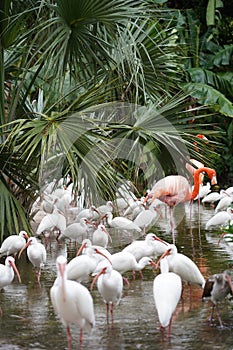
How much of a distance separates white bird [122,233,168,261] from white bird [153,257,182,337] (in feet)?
7.14

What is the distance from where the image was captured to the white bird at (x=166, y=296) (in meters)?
6.04

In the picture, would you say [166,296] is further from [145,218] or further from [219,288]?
[145,218]

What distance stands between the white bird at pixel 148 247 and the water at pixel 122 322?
26cm

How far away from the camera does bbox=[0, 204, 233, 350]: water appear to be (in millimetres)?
6059

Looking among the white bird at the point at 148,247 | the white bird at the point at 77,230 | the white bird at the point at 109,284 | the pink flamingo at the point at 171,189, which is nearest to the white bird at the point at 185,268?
the white bird at the point at 109,284

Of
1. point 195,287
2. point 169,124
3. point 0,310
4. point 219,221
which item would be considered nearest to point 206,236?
point 219,221

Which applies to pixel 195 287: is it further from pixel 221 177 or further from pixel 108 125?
pixel 221 177

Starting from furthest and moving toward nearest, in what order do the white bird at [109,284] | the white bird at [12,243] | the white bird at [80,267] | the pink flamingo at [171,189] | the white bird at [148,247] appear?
the pink flamingo at [171,189], the white bird at [148,247], the white bird at [12,243], the white bird at [80,267], the white bird at [109,284]

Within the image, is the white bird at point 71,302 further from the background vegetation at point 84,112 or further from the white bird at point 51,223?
the white bird at point 51,223

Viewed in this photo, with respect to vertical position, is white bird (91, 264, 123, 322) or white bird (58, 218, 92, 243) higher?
white bird (58, 218, 92, 243)

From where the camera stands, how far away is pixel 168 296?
6.20 m

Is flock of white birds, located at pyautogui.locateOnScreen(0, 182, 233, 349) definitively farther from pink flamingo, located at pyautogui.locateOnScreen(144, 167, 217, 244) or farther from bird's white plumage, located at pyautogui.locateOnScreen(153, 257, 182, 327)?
pink flamingo, located at pyautogui.locateOnScreen(144, 167, 217, 244)

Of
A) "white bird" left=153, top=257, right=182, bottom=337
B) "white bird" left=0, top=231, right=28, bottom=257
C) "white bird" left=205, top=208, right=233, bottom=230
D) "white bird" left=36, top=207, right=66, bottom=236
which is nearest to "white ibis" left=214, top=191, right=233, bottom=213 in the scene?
"white bird" left=205, top=208, right=233, bottom=230

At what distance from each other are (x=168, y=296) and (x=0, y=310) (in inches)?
66.4
